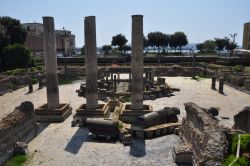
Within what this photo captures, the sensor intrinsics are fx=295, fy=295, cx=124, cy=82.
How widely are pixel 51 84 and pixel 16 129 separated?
229 inches

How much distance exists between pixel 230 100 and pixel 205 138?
599 inches

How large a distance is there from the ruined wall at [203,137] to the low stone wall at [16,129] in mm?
7928

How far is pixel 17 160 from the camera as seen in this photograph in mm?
12617

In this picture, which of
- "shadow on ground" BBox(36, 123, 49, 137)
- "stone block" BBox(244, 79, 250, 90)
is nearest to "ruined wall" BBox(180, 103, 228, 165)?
"shadow on ground" BBox(36, 123, 49, 137)

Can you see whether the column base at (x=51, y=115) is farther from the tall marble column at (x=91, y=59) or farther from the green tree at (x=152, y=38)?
the green tree at (x=152, y=38)

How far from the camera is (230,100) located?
25.0m

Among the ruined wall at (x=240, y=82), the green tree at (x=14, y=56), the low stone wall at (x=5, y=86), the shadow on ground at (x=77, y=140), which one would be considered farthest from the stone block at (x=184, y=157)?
the green tree at (x=14, y=56)

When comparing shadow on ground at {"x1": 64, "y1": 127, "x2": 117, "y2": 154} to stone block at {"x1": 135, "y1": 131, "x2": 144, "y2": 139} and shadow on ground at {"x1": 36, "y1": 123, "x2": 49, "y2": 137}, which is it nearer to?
stone block at {"x1": 135, "y1": 131, "x2": 144, "y2": 139}

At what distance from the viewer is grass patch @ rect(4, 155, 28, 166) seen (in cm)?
1230

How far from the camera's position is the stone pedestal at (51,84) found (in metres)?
18.5

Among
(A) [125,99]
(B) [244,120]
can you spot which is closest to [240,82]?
(A) [125,99]

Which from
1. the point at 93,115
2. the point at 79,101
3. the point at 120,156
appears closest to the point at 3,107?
the point at 79,101

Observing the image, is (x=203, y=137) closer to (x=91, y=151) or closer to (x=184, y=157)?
(x=184, y=157)

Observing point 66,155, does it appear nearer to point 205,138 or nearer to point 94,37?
point 205,138
